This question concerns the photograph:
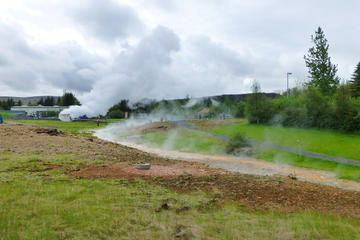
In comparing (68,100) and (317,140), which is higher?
(68,100)

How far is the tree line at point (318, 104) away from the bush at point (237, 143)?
7877 millimetres

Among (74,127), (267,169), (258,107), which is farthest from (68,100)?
(267,169)

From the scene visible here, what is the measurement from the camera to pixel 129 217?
6914 mm

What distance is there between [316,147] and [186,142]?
41.0ft

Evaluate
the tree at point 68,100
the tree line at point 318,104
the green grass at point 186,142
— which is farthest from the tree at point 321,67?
the tree at point 68,100

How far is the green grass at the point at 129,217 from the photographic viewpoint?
19.9 feet

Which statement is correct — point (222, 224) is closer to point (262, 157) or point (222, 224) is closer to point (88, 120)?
point (262, 157)

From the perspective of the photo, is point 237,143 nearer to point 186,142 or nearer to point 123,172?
point 186,142

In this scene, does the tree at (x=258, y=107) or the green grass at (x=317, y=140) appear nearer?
the green grass at (x=317, y=140)

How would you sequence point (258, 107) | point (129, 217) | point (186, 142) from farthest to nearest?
point (258, 107), point (186, 142), point (129, 217)

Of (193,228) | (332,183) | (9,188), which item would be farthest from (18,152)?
(332,183)

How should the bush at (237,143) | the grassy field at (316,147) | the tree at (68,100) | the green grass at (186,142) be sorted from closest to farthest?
the grassy field at (316,147) → the bush at (237,143) → the green grass at (186,142) → the tree at (68,100)

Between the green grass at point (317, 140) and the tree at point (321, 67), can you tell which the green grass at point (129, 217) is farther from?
the tree at point (321, 67)

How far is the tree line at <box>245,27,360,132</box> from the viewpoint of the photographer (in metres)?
23.8
